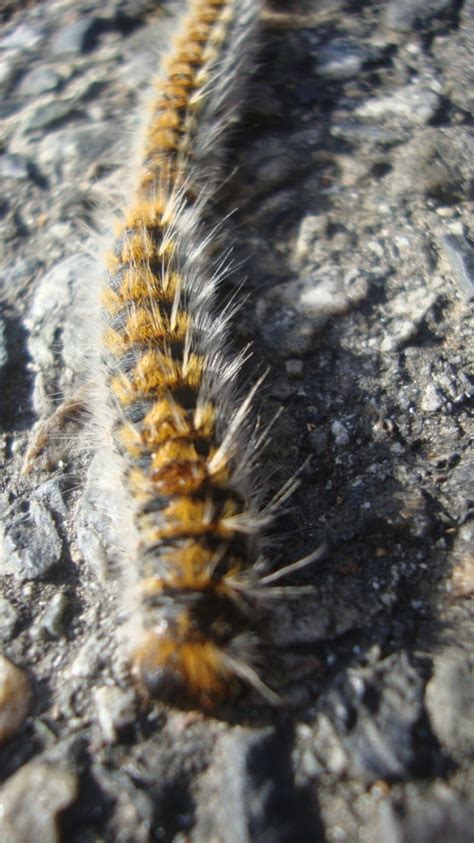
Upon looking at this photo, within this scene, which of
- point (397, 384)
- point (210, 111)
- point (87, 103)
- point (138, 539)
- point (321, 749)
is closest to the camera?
point (321, 749)

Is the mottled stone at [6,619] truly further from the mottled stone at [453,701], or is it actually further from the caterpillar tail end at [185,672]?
the mottled stone at [453,701]

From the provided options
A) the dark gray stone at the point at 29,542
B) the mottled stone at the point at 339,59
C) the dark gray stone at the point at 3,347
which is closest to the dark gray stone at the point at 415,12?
the mottled stone at the point at 339,59

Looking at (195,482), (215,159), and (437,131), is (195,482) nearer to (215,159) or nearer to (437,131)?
(215,159)

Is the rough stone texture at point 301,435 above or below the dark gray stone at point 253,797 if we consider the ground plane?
above

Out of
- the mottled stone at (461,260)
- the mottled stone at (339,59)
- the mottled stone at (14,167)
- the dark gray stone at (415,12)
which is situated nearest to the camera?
the mottled stone at (461,260)

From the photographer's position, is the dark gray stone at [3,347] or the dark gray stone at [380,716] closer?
the dark gray stone at [380,716]

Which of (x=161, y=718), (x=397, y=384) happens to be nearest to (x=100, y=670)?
(x=161, y=718)
